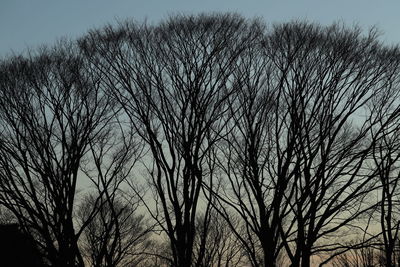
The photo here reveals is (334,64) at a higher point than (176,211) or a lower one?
higher

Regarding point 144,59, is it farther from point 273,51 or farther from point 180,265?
point 180,265

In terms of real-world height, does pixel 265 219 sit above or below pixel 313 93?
below

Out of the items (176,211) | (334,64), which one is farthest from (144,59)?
(334,64)

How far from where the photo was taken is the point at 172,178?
1566cm

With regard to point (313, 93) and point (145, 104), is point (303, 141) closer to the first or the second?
point (313, 93)

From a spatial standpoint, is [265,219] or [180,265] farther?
[265,219]

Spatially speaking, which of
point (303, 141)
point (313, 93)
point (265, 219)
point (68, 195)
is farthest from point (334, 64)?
point (68, 195)

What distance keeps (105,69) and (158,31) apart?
6.53ft

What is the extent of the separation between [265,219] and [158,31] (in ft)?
21.3

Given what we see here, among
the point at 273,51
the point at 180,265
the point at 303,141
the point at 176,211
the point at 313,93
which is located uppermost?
the point at 273,51

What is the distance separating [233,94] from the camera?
53.9ft

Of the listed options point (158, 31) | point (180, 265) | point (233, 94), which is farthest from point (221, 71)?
point (180, 265)

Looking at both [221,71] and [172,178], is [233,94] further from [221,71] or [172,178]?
[172,178]

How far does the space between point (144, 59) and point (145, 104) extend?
1.32m
